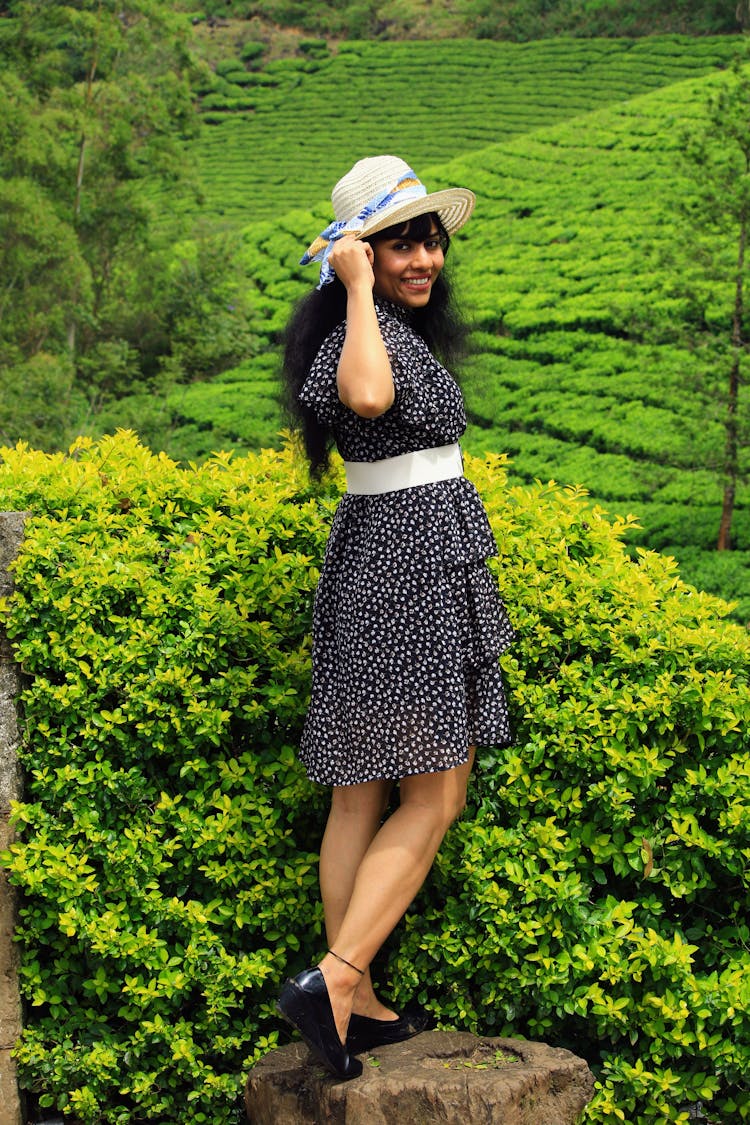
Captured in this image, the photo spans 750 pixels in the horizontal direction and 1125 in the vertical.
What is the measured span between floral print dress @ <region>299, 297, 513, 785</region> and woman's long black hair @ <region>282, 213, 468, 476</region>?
5.3 inches

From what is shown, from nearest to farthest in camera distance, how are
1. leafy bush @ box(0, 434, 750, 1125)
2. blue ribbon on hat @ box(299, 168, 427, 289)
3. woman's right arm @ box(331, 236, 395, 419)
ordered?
woman's right arm @ box(331, 236, 395, 419) < blue ribbon on hat @ box(299, 168, 427, 289) < leafy bush @ box(0, 434, 750, 1125)

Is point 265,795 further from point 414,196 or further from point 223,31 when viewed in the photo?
point 223,31

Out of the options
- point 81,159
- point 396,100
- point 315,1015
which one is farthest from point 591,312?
point 396,100

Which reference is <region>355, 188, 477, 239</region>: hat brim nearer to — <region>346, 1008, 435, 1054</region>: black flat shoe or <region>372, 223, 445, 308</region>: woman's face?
<region>372, 223, 445, 308</region>: woman's face

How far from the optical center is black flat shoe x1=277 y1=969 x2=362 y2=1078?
7.84 ft

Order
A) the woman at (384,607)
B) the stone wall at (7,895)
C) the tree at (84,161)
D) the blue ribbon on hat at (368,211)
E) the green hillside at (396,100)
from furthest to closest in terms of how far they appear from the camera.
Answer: the green hillside at (396,100) → the tree at (84,161) → the stone wall at (7,895) → the blue ribbon on hat at (368,211) → the woman at (384,607)

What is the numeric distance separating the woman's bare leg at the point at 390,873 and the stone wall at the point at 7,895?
84 centimetres

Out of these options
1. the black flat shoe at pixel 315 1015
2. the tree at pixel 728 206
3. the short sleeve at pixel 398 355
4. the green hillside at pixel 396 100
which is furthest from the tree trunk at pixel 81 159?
the black flat shoe at pixel 315 1015

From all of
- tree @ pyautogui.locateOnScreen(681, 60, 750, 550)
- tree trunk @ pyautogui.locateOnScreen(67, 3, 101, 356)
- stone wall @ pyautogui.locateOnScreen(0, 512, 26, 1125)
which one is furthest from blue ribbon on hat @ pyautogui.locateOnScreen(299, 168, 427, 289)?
tree trunk @ pyautogui.locateOnScreen(67, 3, 101, 356)

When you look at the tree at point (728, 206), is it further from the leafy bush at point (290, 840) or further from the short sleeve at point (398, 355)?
the short sleeve at point (398, 355)

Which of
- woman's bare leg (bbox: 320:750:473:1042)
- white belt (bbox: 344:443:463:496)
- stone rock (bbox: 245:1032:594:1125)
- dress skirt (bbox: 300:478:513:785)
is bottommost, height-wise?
stone rock (bbox: 245:1032:594:1125)

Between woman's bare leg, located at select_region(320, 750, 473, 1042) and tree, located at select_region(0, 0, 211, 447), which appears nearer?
woman's bare leg, located at select_region(320, 750, 473, 1042)

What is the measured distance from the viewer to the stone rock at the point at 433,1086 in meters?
2.36

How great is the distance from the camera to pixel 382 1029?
8.73ft
